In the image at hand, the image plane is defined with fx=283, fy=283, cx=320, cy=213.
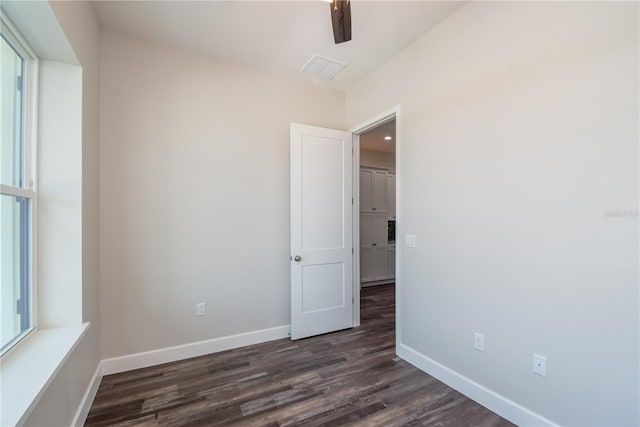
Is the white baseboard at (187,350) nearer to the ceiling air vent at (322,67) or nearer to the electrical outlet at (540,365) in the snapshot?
the electrical outlet at (540,365)

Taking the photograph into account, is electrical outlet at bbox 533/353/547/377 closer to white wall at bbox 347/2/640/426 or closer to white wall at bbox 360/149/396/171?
white wall at bbox 347/2/640/426

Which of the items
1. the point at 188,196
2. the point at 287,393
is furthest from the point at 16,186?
the point at 287,393

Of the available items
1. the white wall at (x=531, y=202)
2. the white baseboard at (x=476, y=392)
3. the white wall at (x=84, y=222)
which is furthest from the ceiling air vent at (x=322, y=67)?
the white baseboard at (x=476, y=392)

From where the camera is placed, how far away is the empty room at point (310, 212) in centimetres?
147

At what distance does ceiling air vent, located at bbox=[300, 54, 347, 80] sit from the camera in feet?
9.29

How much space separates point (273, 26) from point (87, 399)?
10.1 ft

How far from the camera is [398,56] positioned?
9.02ft

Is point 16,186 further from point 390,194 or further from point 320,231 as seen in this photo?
point 390,194

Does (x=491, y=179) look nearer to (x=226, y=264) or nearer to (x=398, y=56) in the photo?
(x=398, y=56)

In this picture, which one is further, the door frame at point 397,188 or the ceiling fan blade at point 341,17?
the door frame at point 397,188

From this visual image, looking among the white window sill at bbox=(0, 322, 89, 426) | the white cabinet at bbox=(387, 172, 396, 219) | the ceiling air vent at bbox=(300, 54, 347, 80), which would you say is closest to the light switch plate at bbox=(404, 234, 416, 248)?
the ceiling air vent at bbox=(300, 54, 347, 80)

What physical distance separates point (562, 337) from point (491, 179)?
102 centimetres

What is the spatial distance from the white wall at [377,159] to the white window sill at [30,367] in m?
4.93

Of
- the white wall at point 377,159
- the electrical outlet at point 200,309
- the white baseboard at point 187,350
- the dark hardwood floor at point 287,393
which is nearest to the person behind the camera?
the dark hardwood floor at point 287,393
